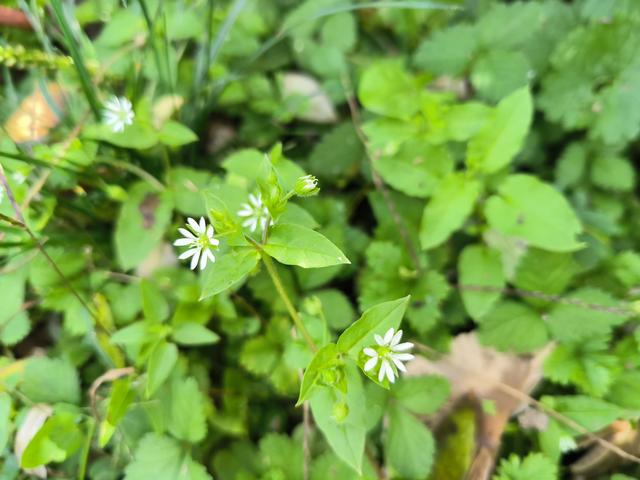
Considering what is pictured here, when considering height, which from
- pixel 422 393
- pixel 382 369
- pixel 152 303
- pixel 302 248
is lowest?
pixel 422 393

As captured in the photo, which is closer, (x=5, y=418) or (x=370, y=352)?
(x=370, y=352)

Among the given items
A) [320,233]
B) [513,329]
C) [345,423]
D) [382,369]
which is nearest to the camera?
[382,369]

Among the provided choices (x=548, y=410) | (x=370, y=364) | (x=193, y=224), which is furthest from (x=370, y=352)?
(x=548, y=410)

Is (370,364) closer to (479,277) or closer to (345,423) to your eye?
(345,423)

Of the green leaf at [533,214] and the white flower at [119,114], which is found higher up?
the white flower at [119,114]

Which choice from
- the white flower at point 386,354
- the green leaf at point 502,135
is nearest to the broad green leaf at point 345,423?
the white flower at point 386,354

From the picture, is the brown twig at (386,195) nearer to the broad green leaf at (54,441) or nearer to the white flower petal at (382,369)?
the white flower petal at (382,369)

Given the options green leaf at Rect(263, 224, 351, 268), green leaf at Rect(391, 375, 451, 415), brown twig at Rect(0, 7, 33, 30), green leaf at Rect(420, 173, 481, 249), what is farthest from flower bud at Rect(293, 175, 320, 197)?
brown twig at Rect(0, 7, 33, 30)

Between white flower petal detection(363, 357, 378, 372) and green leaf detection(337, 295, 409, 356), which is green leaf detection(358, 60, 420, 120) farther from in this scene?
white flower petal detection(363, 357, 378, 372)

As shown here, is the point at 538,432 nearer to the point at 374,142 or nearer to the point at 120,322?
the point at 374,142
